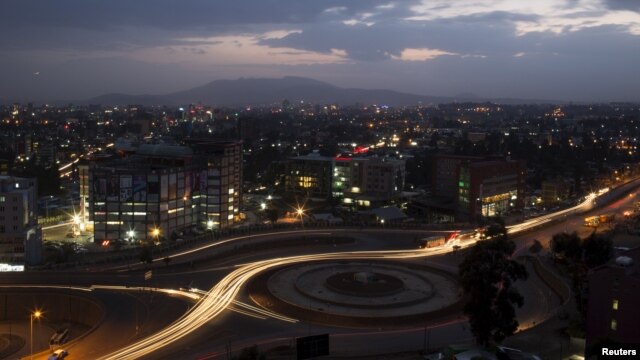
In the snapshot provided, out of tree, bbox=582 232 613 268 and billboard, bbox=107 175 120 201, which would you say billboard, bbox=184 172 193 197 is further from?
tree, bbox=582 232 613 268

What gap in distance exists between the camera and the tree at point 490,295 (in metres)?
11.5

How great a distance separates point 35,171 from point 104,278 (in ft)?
71.3

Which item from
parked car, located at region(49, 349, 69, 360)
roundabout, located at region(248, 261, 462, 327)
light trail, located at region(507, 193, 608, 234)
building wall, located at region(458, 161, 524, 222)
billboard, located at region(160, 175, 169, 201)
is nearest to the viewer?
parked car, located at region(49, 349, 69, 360)

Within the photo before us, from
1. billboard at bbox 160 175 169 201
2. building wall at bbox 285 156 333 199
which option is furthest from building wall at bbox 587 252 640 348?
building wall at bbox 285 156 333 199

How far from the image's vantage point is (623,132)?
8131 centimetres

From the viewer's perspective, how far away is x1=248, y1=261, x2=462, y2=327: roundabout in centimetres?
1484

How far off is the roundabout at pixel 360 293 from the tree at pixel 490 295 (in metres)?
3.02

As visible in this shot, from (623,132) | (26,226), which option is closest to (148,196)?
(26,226)

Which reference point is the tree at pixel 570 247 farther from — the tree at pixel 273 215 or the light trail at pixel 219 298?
the tree at pixel 273 215

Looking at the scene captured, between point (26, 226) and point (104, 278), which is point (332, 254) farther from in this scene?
point (26, 226)

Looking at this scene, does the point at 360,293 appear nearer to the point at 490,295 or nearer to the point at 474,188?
the point at 490,295

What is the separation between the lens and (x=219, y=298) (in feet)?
52.4

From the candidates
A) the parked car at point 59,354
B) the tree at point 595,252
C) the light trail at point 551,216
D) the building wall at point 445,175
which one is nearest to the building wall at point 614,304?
the tree at point 595,252

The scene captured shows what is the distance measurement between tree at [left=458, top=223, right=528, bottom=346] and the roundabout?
119 inches
